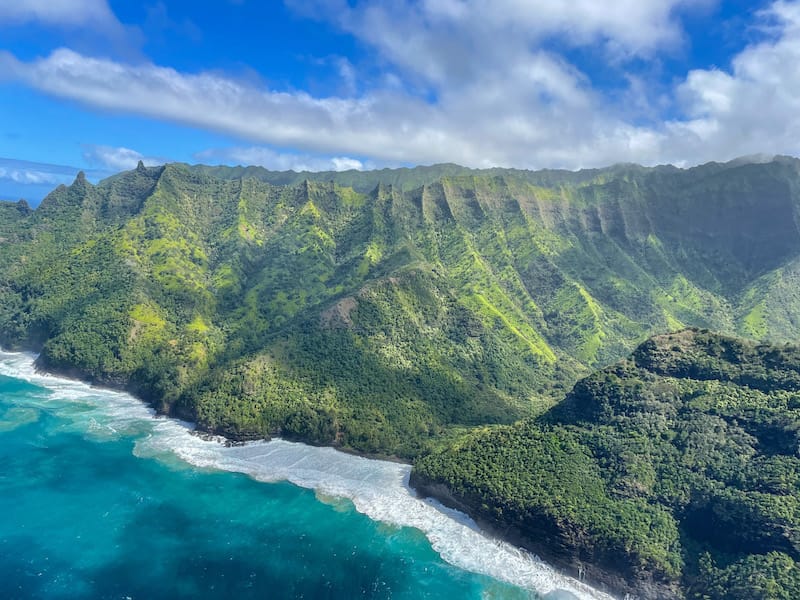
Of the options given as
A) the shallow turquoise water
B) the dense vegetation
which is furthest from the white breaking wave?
the dense vegetation

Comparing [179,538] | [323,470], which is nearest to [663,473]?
[323,470]

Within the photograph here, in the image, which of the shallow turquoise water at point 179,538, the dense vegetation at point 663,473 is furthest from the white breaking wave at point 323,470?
the dense vegetation at point 663,473

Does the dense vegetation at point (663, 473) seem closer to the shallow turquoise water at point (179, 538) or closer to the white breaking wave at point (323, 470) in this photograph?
the white breaking wave at point (323, 470)

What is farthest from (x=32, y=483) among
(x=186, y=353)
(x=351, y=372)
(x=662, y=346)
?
(x=662, y=346)

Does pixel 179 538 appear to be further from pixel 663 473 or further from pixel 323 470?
pixel 663 473

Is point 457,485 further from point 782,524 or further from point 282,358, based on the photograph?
point 282,358

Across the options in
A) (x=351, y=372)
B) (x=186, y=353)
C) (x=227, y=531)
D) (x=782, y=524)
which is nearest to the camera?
(x=782, y=524)
